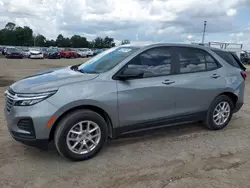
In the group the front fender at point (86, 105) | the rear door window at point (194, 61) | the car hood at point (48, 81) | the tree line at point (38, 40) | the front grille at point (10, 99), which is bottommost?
the front fender at point (86, 105)

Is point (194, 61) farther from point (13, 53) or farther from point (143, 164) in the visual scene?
point (13, 53)

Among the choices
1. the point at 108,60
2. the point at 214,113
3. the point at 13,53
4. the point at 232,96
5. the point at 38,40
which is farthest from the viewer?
the point at 38,40

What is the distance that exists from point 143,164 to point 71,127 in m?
1.16

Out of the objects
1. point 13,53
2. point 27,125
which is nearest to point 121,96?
point 27,125

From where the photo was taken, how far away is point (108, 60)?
4520mm

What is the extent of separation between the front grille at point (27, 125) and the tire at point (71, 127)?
0.32 meters

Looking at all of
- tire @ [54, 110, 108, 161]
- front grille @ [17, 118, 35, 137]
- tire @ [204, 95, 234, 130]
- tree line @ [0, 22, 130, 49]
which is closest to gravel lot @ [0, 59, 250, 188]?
tire @ [54, 110, 108, 161]

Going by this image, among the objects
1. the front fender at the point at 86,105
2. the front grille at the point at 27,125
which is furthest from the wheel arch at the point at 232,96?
the front grille at the point at 27,125

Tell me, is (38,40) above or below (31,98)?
above

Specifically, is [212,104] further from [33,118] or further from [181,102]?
[33,118]

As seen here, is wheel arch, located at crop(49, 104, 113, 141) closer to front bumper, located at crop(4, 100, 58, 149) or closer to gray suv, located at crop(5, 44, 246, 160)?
gray suv, located at crop(5, 44, 246, 160)

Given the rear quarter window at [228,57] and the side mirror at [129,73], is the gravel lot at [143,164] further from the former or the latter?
the rear quarter window at [228,57]

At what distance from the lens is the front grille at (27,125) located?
3547mm

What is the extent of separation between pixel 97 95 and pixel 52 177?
4.12 ft
